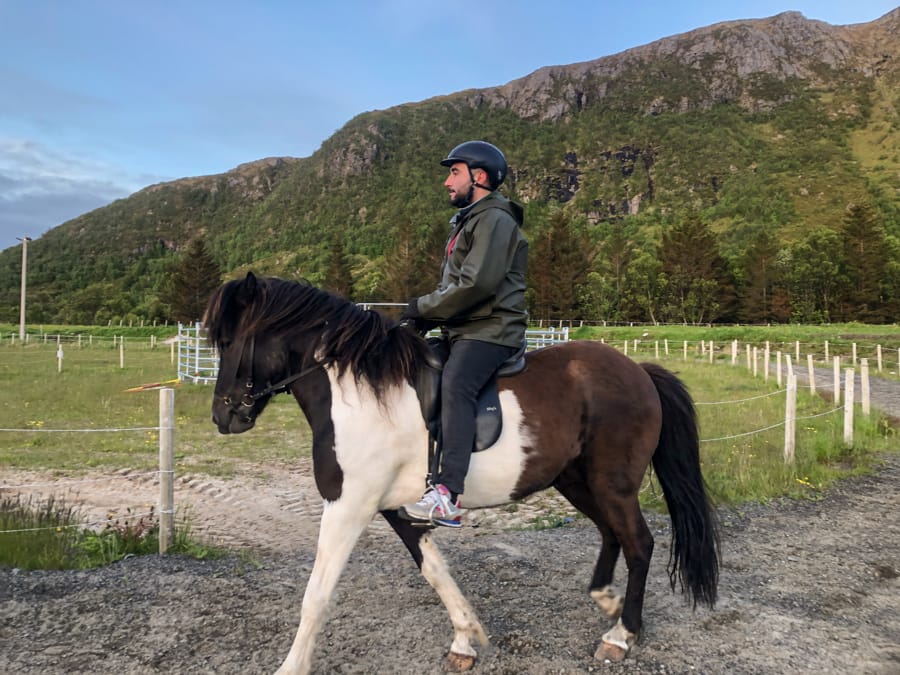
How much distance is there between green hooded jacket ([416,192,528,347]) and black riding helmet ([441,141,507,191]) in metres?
0.17

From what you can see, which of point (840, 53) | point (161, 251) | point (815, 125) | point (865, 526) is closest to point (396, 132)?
point (161, 251)

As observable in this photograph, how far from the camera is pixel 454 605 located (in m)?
3.13

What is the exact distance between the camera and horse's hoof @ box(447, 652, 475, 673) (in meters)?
2.98

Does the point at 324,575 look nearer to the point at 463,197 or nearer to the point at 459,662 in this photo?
the point at 459,662

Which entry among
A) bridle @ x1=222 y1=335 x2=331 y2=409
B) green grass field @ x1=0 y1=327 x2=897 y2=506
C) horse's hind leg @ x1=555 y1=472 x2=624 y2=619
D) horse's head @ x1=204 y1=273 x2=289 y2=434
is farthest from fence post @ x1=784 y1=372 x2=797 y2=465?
horse's head @ x1=204 y1=273 x2=289 y2=434

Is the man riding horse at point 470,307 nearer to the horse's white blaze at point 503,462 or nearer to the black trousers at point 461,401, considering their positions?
the black trousers at point 461,401

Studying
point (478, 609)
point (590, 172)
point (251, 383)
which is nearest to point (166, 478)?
point (251, 383)

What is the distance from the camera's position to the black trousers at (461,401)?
9.30 feet

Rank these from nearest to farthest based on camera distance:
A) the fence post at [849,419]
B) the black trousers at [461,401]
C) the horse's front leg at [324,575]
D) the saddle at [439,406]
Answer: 1. the horse's front leg at [324,575]
2. the black trousers at [461,401]
3. the saddle at [439,406]
4. the fence post at [849,419]

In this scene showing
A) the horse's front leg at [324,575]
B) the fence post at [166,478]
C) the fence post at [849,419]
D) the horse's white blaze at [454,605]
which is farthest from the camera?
the fence post at [849,419]

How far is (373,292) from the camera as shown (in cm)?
6344

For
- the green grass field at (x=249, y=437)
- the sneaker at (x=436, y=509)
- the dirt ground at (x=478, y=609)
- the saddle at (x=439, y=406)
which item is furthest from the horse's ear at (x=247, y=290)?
the green grass field at (x=249, y=437)

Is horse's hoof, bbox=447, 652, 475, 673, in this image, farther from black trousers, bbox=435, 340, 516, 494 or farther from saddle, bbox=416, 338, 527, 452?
saddle, bbox=416, 338, 527, 452

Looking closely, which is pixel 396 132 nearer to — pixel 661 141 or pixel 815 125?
pixel 661 141
